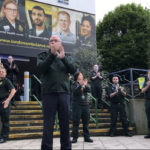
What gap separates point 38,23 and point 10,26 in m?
2.01

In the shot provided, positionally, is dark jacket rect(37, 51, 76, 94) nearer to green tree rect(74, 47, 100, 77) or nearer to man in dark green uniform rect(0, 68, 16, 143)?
man in dark green uniform rect(0, 68, 16, 143)

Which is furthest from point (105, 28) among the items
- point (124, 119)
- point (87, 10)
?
point (124, 119)

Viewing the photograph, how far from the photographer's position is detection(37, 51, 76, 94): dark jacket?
9.43 ft

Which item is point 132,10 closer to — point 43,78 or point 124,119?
point 124,119

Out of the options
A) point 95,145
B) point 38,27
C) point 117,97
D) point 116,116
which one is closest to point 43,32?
point 38,27

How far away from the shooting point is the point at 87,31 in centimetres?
1702

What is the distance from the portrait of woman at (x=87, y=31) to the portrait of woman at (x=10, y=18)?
470cm

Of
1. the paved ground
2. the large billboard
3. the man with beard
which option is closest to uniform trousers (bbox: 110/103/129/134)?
the paved ground

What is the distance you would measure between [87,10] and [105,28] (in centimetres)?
577

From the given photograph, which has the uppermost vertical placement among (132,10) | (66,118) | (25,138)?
(132,10)

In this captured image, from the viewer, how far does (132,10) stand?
22359 mm

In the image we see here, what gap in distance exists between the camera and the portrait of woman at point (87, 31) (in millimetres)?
16688

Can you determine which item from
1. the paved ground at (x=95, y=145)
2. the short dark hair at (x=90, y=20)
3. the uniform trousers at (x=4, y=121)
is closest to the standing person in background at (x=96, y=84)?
the paved ground at (x=95, y=145)

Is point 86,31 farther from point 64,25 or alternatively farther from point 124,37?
point 124,37
